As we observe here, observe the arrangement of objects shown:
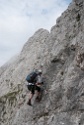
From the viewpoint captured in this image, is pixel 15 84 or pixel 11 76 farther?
pixel 11 76

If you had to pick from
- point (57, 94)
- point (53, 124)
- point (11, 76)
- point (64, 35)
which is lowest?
point (53, 124)

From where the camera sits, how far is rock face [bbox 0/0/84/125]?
2783cm

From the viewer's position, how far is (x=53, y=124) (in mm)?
28125

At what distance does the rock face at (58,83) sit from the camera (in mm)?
27828

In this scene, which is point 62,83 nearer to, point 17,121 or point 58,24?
point 17,121

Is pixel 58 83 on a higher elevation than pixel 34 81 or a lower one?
lower

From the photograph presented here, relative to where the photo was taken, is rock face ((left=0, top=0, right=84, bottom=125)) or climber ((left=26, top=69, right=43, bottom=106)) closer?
rock face ((left=0, top=0, right=84, bottom=125))

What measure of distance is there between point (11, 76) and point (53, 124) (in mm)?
17611

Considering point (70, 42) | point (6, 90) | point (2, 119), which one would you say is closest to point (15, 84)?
point (6, 90)

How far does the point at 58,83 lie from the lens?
102 ft

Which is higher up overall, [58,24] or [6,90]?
[58,24]

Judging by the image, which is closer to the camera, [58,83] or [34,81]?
[58,83]

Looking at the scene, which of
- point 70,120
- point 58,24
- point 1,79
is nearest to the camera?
point 70,120

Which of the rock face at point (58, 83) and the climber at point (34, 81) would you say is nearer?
the rock face at point (58, 83)
